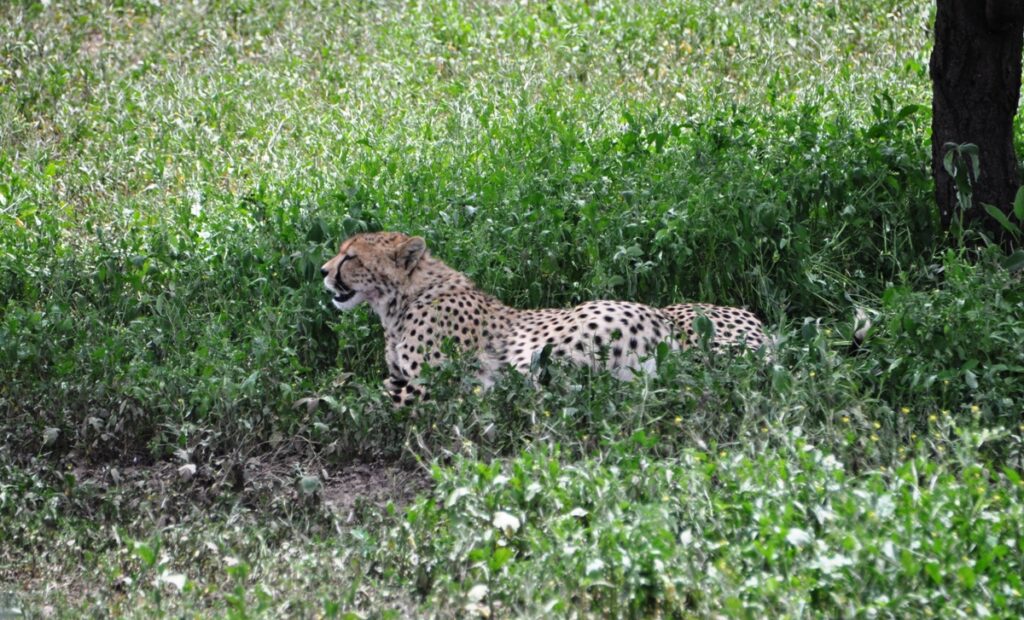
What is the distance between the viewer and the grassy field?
404 cm

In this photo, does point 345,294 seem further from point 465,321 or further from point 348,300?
point 465,321

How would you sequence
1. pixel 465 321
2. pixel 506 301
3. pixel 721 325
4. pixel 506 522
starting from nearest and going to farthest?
pixel 506 522 < pixel 721 325 < pixel 465 321 < pixel 506 301

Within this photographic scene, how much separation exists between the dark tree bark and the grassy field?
252 mm

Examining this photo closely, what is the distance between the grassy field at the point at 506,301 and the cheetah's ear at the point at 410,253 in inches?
12.5

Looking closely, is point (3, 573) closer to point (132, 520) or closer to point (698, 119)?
point (132, 520)

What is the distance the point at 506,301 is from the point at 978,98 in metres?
2.31

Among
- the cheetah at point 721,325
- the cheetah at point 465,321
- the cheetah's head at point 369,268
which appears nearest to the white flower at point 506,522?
the cheetah at point 465,321

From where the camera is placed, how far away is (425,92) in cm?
909

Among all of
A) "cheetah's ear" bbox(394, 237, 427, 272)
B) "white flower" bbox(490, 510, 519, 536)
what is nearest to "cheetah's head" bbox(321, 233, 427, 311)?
"cheetah's ear" bbox(394, 237, 427, 272)

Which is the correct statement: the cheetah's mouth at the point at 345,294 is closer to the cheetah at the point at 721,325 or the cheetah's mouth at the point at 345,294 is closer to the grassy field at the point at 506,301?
the grassy field at the point at 506,301

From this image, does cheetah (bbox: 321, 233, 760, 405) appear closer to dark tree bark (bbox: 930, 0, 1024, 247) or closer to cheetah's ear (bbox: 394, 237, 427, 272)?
cheetah's ear (bbox: 394, 237, 427, 272)

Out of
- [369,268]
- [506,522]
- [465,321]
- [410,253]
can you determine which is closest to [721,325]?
[465,321]

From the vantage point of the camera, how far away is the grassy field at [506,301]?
4043mm

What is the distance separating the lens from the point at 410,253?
6266 millimetres
